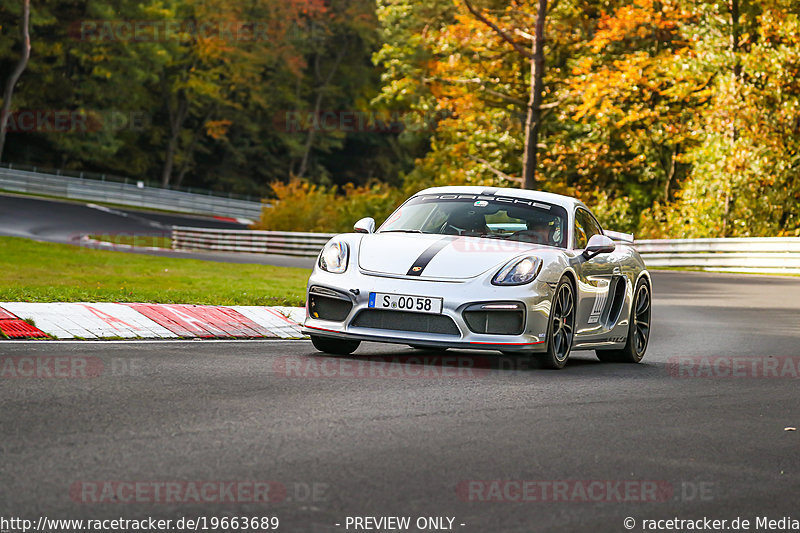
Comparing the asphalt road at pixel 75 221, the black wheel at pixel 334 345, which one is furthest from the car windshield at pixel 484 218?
the asphalt road at pixel 75 221

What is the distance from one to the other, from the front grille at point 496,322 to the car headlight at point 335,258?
1182mm

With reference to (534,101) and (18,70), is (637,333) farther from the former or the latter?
(18,70)

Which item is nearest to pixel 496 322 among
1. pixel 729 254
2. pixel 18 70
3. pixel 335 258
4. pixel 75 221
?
pixel 335 258

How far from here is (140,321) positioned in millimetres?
11641

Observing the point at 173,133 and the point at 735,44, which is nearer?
the point at 735,44

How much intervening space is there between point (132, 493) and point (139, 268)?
2097cm

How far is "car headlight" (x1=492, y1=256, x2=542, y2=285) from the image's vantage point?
9.67 m

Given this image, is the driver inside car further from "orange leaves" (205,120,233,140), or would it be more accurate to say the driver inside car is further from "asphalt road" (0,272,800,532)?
"orange leaves" (205,120,233,140)

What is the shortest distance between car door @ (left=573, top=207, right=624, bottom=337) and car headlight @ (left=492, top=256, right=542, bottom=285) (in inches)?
30.1

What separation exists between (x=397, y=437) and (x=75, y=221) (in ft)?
160

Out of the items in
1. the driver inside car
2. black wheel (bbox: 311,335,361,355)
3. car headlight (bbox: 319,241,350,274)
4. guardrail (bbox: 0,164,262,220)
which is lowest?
guardrail (bbox: 0,164,262,220)

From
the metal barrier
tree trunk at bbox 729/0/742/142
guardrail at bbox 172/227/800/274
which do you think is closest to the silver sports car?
the metal barrier

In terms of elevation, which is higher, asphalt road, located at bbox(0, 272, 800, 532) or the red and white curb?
asphalt road, located at bbox(0, 272, 800, 532)

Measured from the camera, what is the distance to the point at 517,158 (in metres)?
47.5
